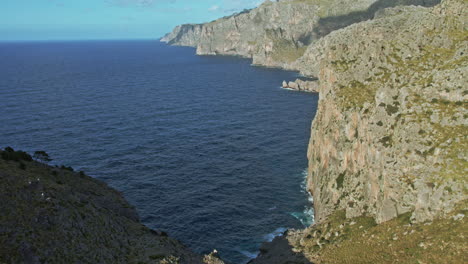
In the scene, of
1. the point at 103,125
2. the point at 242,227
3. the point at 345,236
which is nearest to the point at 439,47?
the point at 345,236

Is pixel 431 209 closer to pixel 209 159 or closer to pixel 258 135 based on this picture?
pixel 209 159

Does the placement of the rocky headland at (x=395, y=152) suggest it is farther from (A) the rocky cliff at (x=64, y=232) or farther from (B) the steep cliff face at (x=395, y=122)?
(A) the rocky cliff at (x=64, y=232)

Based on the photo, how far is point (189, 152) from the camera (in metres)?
104

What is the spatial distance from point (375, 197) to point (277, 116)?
9148 cm

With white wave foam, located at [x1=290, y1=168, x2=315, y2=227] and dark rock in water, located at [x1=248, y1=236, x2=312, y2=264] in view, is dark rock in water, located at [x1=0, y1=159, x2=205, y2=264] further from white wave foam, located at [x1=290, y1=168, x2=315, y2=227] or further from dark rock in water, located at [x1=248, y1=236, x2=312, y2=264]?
white wave foam, located at [x1=290, y1=168, x2=315, y2=227]

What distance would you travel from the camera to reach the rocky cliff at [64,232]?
1538 inches

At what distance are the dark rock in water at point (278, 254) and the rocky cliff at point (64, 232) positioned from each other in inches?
336

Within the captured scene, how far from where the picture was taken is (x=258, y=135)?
12000cm

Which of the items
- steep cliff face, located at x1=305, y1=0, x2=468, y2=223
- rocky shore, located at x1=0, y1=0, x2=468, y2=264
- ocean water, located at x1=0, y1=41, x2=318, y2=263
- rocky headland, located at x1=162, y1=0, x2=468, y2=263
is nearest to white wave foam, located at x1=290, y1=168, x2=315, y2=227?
ocean water, located at x1=0, y1=41, x2=318, y2=263

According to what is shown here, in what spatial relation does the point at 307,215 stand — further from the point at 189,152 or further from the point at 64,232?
the point at 64,232

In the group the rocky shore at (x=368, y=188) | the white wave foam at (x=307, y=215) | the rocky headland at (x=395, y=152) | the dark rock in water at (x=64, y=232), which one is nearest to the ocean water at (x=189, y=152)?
the white wave foam at (x=307, y=215)

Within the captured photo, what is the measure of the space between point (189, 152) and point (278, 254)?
5397cm

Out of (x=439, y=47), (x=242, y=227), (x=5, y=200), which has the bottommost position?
(x=242, y=227)

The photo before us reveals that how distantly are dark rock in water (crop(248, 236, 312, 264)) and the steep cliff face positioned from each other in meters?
11.6
